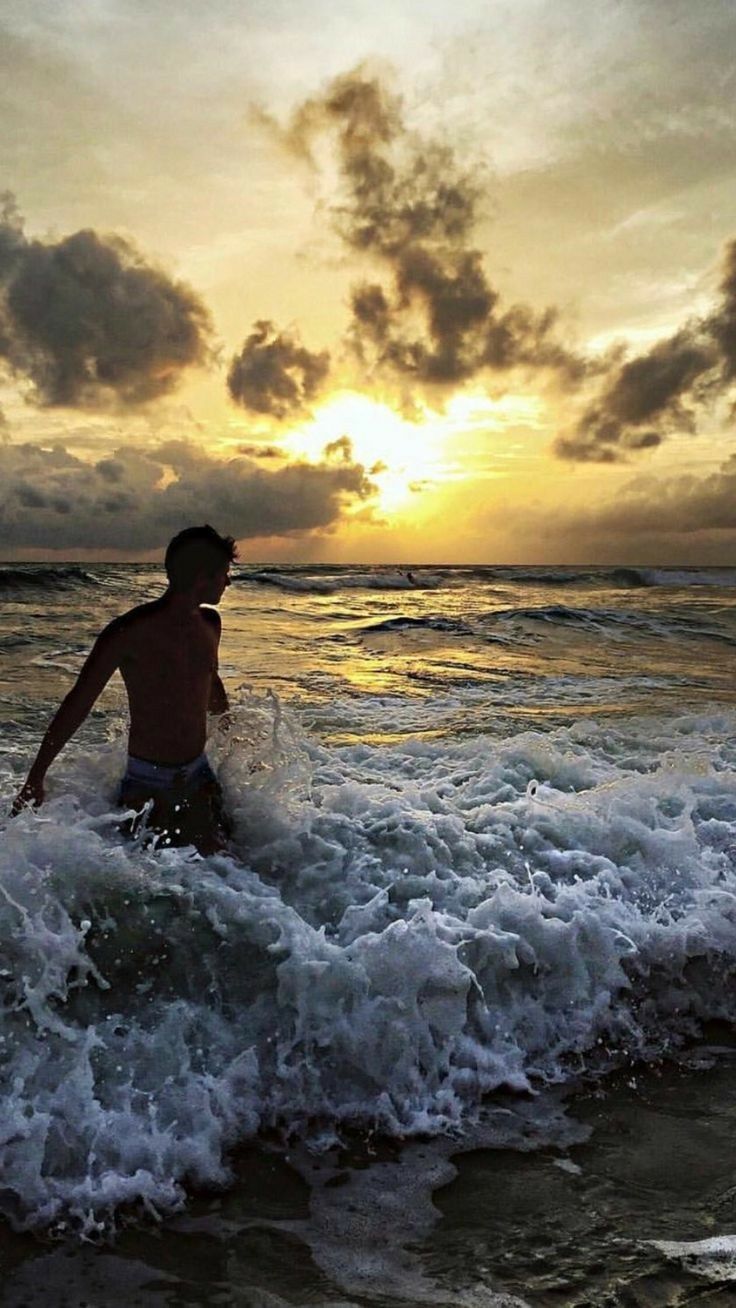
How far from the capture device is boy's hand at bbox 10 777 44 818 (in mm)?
4039

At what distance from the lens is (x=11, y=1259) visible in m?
2.52

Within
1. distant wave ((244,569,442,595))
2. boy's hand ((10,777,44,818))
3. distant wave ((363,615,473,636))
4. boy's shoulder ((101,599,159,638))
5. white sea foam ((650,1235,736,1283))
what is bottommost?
white sea foam ((650,1235,736,1283))

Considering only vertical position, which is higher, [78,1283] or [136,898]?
[136,898]

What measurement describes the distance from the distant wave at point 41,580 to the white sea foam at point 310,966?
24.4 metres

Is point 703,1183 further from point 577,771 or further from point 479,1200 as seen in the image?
point 577,771

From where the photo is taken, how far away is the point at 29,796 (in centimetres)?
405

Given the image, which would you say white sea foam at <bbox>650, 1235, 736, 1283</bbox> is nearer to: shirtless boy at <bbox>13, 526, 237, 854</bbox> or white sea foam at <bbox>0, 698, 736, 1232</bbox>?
white sea foam at <bbox>0, 698, 736, 1232</bbox>

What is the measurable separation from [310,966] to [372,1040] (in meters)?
0.38

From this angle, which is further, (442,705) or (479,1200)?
(442,705)

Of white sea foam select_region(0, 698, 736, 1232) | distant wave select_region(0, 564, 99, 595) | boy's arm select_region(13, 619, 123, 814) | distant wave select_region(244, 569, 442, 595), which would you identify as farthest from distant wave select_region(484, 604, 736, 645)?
boy's arm select_region(13, 619, 123, 814)

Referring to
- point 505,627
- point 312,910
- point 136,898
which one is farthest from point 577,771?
point 505,627

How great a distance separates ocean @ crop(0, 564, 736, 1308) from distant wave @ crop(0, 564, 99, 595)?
77.0ft

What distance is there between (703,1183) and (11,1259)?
215cm

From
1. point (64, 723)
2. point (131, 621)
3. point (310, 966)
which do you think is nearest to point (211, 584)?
point (131, 621)
